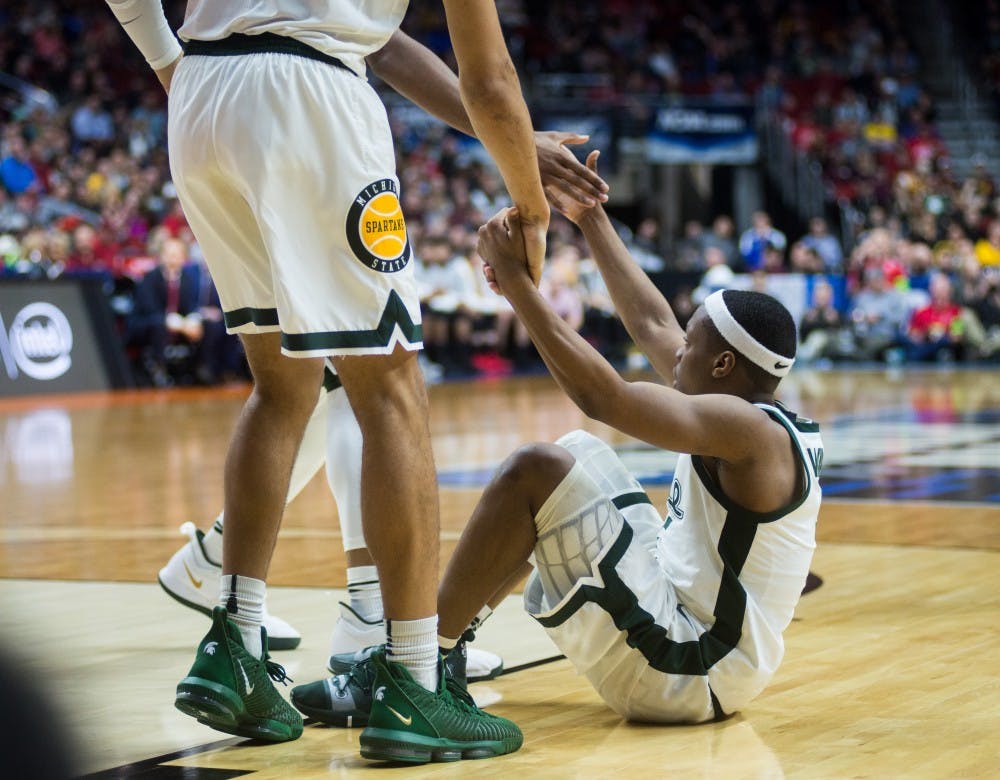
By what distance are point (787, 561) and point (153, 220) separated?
1479 cm

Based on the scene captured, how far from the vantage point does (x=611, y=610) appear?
120 inches

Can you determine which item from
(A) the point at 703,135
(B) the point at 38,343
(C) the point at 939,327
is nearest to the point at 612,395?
(B) the point at 38,343

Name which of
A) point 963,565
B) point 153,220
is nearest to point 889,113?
point 153,220

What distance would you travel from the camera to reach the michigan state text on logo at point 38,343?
533 inches

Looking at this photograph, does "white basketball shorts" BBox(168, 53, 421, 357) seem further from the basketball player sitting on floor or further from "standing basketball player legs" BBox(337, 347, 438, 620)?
the basketball player sitting on floor

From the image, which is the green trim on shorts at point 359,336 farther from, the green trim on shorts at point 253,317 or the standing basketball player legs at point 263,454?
the standing basketball player legs at point 263,454

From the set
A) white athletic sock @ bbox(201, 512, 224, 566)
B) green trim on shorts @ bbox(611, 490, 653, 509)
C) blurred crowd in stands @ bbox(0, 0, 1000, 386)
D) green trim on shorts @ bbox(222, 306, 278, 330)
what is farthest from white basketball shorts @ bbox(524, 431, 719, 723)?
blurred crowd in stands @ bbox(0, 0, 1000, 386)

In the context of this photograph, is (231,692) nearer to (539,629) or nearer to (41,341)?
(539,629)

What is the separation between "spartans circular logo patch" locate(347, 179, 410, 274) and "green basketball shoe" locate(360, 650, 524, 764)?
706 mm

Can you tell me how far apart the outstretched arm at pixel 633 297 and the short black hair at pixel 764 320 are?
43 centimetres

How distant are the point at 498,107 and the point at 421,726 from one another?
1.11 m

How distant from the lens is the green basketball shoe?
273 cm

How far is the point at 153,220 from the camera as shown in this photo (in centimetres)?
1708

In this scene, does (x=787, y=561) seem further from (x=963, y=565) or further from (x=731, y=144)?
(x=731, y=144)
